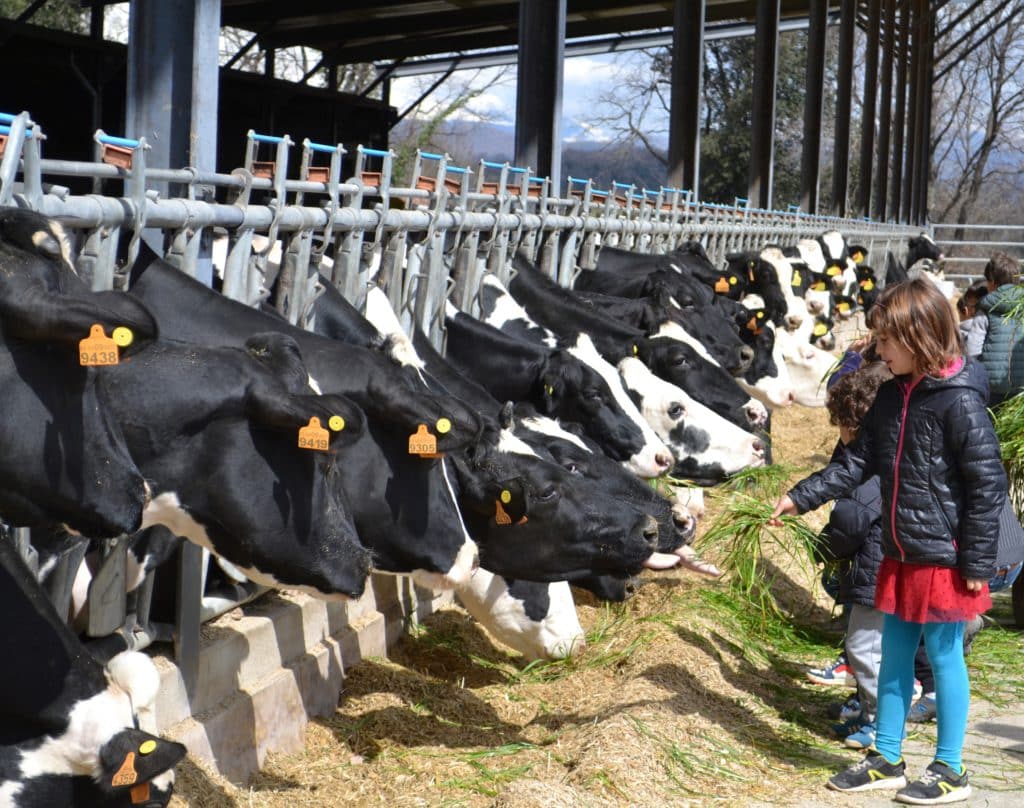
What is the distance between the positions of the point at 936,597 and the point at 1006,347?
4.09 metres

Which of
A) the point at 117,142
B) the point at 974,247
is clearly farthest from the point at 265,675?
the point at 974,247

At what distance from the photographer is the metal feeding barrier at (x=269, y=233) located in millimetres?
3982

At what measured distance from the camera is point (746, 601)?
22.8 ft

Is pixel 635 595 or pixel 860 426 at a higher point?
pixel 860 426

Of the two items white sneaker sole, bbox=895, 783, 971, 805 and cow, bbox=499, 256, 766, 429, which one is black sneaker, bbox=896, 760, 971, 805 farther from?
cow, bbox=499, 256, 766, 429

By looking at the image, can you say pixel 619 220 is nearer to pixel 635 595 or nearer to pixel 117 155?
pixel 635 595

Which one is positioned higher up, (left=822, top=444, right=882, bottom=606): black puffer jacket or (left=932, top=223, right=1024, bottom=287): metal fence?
(left=932, top=223, right=1024, bottom=287): metal fence

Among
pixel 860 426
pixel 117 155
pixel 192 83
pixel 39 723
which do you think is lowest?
pixel 39 723

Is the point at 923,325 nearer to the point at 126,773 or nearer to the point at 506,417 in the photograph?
the point at 506,417

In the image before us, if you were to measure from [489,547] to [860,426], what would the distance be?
1593 millimetres

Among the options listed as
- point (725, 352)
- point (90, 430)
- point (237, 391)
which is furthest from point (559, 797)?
point (725, 352)

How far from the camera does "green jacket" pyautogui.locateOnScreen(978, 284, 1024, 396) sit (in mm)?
8445

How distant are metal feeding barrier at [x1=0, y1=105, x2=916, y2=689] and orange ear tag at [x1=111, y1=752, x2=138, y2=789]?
0.87 metres

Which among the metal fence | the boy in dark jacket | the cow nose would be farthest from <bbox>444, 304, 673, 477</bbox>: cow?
the metal fence
